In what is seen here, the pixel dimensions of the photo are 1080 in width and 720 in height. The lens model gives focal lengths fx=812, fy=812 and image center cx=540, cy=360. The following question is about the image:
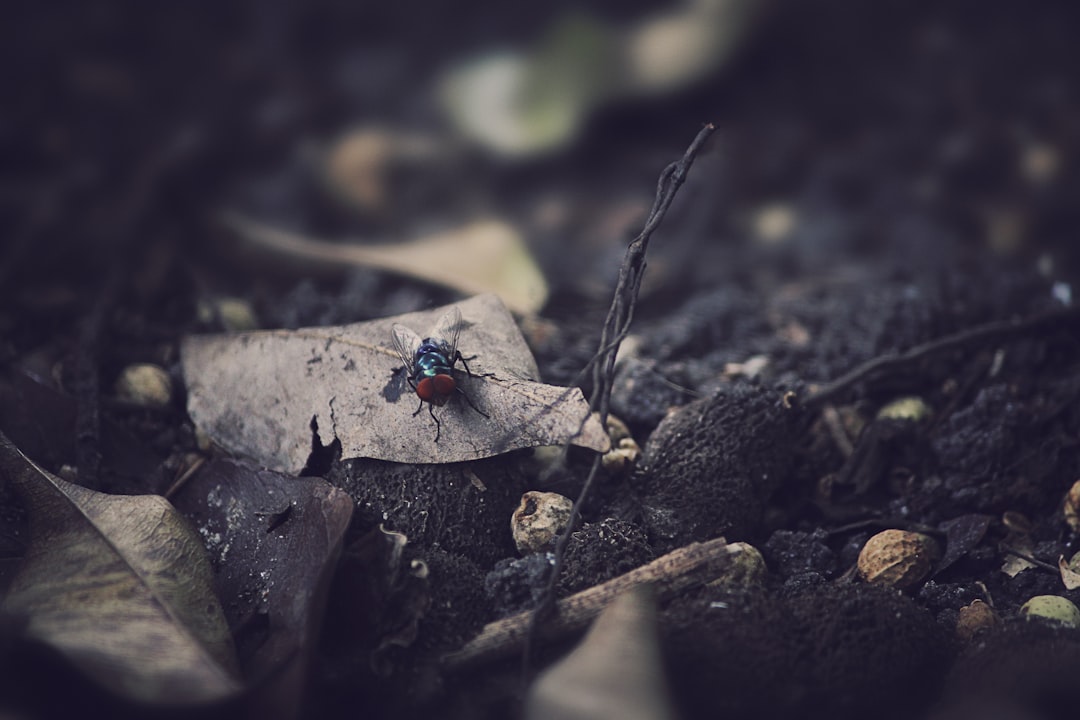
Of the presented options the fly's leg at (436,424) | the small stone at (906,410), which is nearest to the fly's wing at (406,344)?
the fly's leg at (436,424)

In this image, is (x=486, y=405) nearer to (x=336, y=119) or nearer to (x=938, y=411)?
(x=938, y=411)

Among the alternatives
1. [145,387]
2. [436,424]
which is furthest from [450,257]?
[436,424]

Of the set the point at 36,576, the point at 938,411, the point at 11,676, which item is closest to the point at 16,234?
the point at 36,576

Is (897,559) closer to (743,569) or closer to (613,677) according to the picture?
(743,569)

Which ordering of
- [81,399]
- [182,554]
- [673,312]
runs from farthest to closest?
[673,312]
[81,399]
[182,554]

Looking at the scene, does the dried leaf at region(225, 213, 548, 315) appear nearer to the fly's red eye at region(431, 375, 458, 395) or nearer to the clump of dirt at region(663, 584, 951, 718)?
the fly's red eye at region(431, 375, 458, 395)

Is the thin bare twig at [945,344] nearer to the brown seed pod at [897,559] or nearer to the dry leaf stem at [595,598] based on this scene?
the brown seed pod at [897,559]

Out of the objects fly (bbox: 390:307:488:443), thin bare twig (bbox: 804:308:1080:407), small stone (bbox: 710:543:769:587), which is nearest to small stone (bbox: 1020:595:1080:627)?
small stone (bbox: 710:543:769:587)
